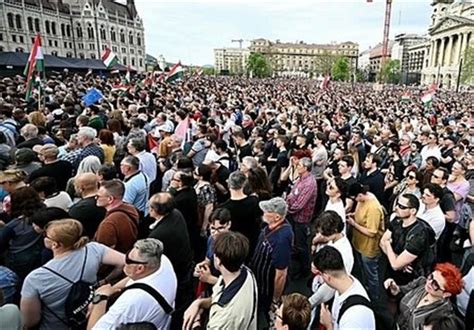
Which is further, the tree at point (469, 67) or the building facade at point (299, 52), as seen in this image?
the building facade at point (299, 52)

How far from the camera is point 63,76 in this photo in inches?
1045

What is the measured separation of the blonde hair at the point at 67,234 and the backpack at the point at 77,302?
113 mm

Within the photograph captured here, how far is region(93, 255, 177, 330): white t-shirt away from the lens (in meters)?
2.19

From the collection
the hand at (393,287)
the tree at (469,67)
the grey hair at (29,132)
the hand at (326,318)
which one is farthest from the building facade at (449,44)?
the hand at (326,318)

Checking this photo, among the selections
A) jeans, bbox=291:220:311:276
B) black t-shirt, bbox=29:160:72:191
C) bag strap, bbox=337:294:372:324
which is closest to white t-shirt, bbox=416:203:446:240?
jeans, bbox=291:220:311:276

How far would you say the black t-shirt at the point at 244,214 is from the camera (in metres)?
3.88

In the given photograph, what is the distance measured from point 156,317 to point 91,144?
4.00 m

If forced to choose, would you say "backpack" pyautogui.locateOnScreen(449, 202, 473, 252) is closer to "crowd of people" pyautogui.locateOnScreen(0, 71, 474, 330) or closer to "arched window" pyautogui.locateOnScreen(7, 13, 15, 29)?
"crowd of people" pyautogui.locateOnScreen(0, 71, 474, 330)

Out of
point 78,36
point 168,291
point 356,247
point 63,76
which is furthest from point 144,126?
point 78,36

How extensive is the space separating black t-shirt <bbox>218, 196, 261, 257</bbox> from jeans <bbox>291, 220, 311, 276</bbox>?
4.77 feet

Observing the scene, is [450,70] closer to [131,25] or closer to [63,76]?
[131,25]

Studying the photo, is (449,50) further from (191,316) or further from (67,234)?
(67,234)

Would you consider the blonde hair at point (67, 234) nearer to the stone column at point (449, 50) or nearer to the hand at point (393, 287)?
the hand at point (393, 287)

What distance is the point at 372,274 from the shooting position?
4.47 metres
